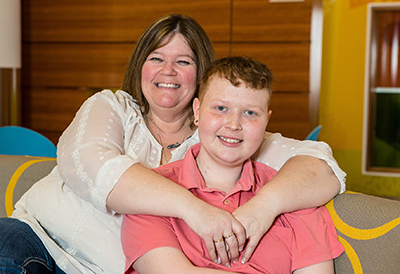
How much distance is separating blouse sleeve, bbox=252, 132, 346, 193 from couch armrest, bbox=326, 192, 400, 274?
0.23 feet

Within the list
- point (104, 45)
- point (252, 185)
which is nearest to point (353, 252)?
point (252, 185)

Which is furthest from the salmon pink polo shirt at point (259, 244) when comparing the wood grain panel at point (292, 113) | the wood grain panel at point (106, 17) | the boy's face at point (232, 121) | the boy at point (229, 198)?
the wood grain panel at point (106, 17)

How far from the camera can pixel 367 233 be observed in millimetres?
1231

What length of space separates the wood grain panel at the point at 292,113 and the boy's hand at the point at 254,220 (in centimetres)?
272

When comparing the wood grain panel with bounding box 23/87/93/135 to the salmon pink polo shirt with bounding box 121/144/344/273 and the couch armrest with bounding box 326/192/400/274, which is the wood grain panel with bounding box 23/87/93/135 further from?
the couch armrest with bounding box 326/192/400/274

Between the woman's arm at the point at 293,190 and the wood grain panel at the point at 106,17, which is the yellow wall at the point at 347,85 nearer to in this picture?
the wood grain panel at the point at 106,17

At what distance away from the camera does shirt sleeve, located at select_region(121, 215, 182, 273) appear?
105 cm

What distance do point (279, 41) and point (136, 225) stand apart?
2986mm

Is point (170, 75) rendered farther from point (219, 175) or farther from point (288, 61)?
point (288, 61)

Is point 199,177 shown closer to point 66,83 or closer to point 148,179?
point 148,179

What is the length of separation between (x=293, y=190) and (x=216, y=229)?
27 centimetres

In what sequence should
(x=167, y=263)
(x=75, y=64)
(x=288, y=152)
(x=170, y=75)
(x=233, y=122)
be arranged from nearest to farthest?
(x=167, y=263)
(x=233, y=122)
(x=288, y=152)
(x=170, y=75)
(x=75, y=64)

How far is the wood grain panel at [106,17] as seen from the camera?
12.6ft

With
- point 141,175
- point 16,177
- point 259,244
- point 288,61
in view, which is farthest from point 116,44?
point 259,244
